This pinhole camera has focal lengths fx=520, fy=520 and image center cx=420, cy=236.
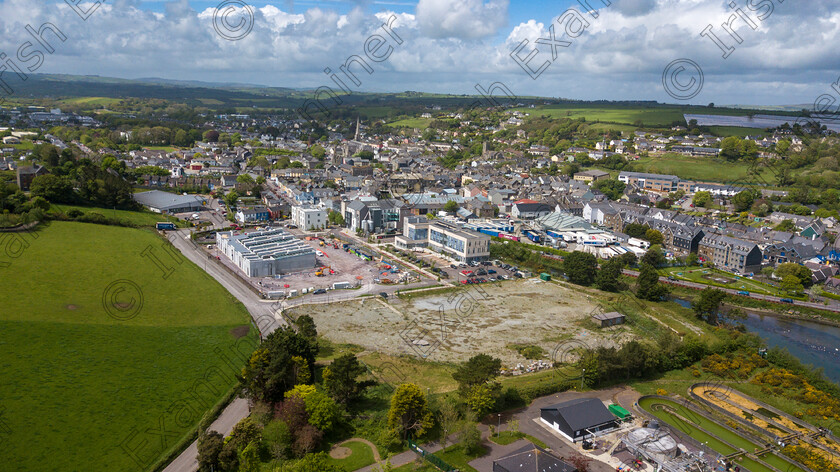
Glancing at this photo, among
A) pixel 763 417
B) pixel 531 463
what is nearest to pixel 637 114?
pixel 763 417

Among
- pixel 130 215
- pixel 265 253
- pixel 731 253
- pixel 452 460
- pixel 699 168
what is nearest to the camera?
pixel 452 460

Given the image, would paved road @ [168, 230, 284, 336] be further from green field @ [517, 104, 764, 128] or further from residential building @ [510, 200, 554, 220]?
green field @ [517, 104, 764, 128]

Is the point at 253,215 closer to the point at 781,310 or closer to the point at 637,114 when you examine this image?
the point at 781,310

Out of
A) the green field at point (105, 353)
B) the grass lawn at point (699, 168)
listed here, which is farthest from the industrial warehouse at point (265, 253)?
the grass lawn at point (699, 168)

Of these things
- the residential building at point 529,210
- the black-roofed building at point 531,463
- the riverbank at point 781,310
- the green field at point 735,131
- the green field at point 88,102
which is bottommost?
the riverbank at point 781,310

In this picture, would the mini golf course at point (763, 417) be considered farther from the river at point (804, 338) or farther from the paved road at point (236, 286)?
the paved road at point (236, 286)

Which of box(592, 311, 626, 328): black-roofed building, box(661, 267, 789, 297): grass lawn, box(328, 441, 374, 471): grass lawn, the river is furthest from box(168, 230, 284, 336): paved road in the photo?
box(661, 267, 789, 297): grass lawn
